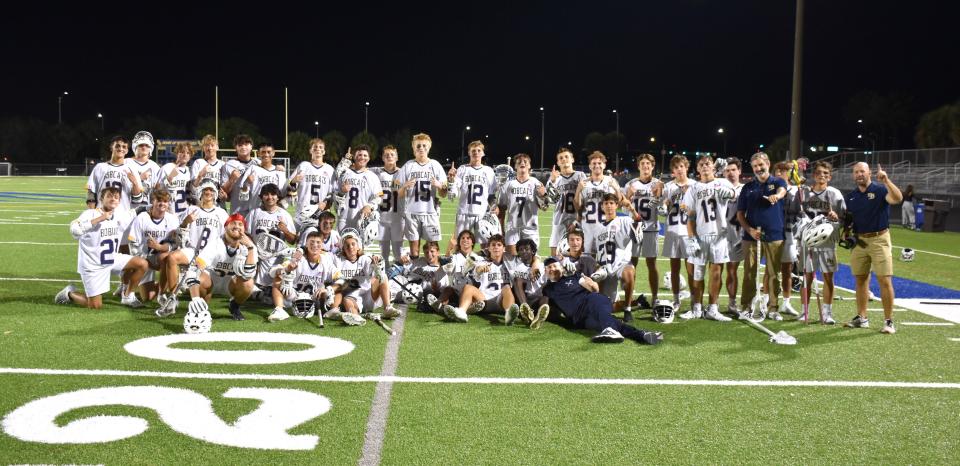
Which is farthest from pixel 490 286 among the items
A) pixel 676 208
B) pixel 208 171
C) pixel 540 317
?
pixel 208 171

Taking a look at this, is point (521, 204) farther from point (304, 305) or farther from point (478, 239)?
point (304, 305)

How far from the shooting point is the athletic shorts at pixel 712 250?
7.75m

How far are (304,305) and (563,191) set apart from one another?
333cm

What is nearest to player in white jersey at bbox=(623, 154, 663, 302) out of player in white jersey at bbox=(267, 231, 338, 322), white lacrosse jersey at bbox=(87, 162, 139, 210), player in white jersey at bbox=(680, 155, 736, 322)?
player in white jersey at bbox=(680, 155, 736, 322)

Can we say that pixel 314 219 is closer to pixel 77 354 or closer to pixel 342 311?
pixel 342 311

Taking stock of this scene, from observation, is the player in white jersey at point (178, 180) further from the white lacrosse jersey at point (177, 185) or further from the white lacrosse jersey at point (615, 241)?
the white lacrosse jersey at point (615, 241)

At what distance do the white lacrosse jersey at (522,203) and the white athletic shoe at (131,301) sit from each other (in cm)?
430

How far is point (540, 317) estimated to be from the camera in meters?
7.09

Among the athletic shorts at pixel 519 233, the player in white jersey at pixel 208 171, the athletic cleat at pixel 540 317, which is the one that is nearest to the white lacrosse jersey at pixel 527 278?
the athletic cleat at pixel 540 317

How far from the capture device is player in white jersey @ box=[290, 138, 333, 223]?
913 centimetres

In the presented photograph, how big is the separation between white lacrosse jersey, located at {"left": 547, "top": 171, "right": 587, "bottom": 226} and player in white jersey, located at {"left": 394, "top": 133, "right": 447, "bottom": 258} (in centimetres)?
143

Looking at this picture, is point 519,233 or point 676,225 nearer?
point 676,225

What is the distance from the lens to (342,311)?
23.9 feet

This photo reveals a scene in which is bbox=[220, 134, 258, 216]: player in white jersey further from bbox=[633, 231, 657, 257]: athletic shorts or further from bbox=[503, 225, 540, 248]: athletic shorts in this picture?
bbox=[633, 231, 657, 257]: athletic shorts
